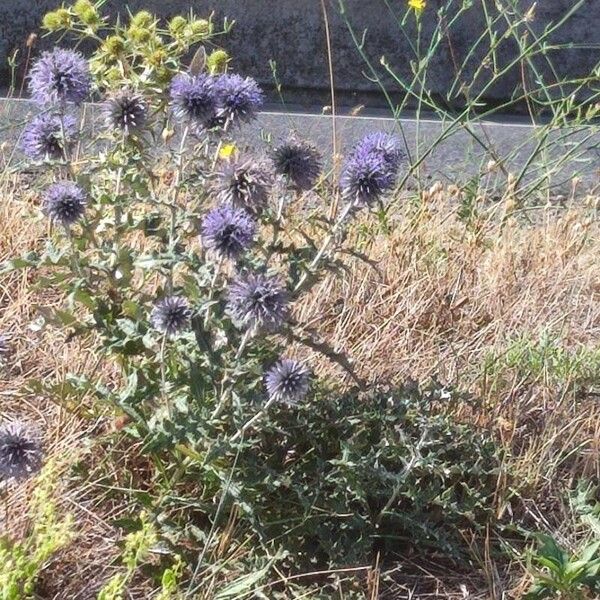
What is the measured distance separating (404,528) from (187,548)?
476 millimetres

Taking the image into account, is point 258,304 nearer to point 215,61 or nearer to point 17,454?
point 17,454

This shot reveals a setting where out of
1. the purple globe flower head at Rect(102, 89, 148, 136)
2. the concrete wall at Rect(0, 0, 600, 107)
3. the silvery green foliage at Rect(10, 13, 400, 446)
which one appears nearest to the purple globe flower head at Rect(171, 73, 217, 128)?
the silvery green foliage at Rect(10, 13, 400, 446)

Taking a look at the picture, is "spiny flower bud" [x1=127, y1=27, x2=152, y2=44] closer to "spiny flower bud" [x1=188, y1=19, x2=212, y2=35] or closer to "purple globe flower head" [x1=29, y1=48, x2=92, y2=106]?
"spiny flower bud" [x1=188, y1=19, x2=212, y2=35]

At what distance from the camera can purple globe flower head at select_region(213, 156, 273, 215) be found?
243 cm

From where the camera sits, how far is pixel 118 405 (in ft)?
8.42

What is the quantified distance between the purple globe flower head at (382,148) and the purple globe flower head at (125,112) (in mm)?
474

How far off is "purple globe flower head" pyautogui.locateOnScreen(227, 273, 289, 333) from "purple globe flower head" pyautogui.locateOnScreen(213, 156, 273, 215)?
0.16m

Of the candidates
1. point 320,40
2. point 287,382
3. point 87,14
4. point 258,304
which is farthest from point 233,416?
point 320,40

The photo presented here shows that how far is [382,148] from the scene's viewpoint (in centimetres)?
255

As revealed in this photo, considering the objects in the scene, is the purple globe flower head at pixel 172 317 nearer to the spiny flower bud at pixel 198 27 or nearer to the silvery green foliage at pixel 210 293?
the silvery green foliage at pixel 210 293

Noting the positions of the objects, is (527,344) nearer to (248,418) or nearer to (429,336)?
(429,336)

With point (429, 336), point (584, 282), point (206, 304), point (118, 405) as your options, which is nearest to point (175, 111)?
point (206, 304)

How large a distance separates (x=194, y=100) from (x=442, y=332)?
1225 millimetres

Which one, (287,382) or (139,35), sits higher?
(139,35)
